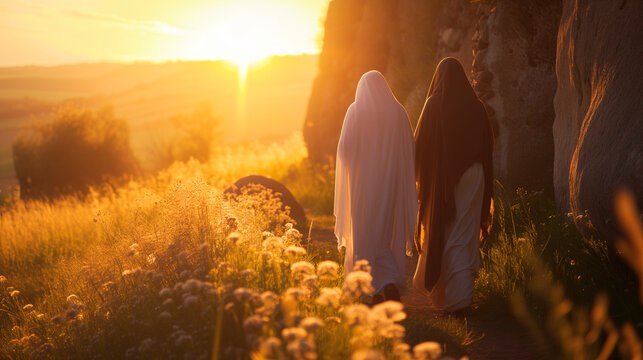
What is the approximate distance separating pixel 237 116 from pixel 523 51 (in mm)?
58070

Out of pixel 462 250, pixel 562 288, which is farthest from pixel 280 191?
pixel 562 288

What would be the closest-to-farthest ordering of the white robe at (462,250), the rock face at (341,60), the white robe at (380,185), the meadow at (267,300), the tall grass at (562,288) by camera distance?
the meadow at (267,300) < the tall grass at (562,288) < the white robe at (462,250) < the white robe at (380,185) < the rock face at (341,60)

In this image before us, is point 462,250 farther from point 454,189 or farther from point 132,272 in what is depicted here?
point 132,272

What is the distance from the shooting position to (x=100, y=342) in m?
3.83

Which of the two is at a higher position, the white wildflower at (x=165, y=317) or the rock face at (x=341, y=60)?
the rock face at (x=341, y=60)

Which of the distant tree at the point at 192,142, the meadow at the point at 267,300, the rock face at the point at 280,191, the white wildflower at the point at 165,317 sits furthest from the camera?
the distant tree at the point at 192,142

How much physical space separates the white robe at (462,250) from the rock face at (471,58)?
2.90m

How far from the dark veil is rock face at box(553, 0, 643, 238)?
929mm

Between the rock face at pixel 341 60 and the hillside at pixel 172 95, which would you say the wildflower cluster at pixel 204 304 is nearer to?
the rock face at pixel 341 60

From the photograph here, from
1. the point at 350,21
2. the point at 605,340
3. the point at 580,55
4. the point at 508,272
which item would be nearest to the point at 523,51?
the point at 580,55

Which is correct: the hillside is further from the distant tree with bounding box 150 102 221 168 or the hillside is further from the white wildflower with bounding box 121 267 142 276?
the white wildflower with bounding box 121 267 142 276

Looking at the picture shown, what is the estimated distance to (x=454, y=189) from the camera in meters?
5.28

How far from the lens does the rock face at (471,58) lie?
803 centimetres

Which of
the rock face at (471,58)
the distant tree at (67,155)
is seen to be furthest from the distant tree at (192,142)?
the rock face at (471,58)
